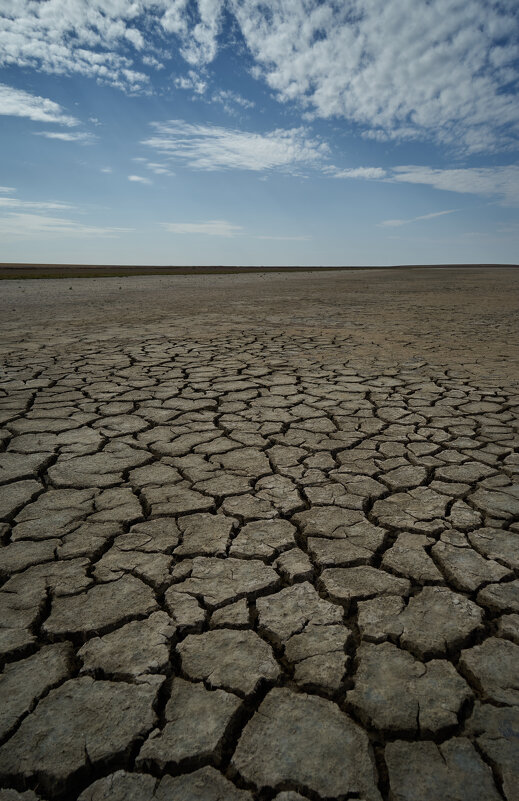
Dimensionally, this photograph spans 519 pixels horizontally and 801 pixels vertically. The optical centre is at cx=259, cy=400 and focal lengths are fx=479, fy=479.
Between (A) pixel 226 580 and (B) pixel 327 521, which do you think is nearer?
(A) pixel 226 580

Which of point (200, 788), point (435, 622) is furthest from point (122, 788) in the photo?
point (435, 622)

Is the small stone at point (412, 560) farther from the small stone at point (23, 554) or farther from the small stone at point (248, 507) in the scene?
the small stone at point (23, 554)

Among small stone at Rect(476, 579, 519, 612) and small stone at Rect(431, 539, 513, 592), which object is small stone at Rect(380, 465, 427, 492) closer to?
small stone at Rect(431, 539, 513, 592)

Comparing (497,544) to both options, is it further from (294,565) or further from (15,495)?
(15,495)

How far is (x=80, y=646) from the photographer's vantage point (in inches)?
46.9

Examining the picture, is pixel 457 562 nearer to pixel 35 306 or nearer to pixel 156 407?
pixel 156 407

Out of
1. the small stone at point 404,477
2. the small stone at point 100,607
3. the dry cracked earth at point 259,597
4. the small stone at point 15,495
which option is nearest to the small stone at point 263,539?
the dry cracked earth at point 259,597

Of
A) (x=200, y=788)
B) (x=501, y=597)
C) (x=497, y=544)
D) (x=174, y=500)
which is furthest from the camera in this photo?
(x=174, y=500)

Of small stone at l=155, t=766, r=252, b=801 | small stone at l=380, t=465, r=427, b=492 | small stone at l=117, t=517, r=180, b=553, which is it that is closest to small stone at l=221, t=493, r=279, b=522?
small stone at l=117, t=517, r=180, b=553

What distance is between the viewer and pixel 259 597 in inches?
53.3

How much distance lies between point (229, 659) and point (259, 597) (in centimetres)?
23

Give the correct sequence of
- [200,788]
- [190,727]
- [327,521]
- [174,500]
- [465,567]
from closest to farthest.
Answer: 1. [200,788]
2. [190,727]
3. [465,567]
4. [327,521]
5. [174,500]

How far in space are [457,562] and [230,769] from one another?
2.98 feet

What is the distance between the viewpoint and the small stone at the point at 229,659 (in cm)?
109
